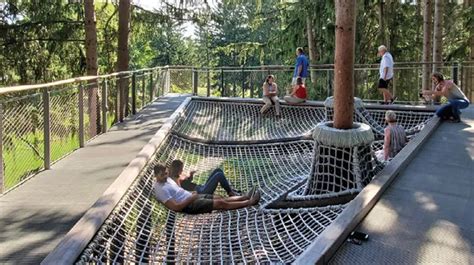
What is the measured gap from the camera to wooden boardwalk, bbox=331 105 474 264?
3902 mm

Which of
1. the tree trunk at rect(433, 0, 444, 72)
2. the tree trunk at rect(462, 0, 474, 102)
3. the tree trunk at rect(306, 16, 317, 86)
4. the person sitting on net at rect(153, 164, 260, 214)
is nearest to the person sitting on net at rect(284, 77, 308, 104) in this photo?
the tree trunk at rect(433, 0, 444, 72)

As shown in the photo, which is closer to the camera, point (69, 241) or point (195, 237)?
point (69, 241)

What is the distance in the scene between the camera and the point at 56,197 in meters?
5.34

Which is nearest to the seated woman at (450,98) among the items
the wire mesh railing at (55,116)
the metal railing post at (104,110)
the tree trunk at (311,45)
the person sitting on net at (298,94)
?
the wire mesh railing at (55,116)

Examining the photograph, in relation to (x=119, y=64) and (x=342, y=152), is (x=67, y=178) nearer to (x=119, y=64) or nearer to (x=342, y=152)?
(x=342, y=152)

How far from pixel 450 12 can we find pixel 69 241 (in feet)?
61.6

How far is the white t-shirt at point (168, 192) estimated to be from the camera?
19.5 feet

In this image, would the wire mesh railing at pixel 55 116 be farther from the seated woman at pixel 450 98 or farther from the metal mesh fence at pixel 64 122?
the seated woman at pixel 450 98

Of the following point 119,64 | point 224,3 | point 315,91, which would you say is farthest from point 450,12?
point 119,64

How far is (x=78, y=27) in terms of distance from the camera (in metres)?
14.5

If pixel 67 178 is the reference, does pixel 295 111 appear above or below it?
above

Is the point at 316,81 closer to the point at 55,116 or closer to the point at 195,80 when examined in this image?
the point at 195,80

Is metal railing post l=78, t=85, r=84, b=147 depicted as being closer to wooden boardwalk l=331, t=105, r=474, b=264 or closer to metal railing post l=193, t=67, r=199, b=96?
wooden boardwalk l=331, t=105, r=474, b=264

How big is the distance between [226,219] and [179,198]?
71 centimetres
